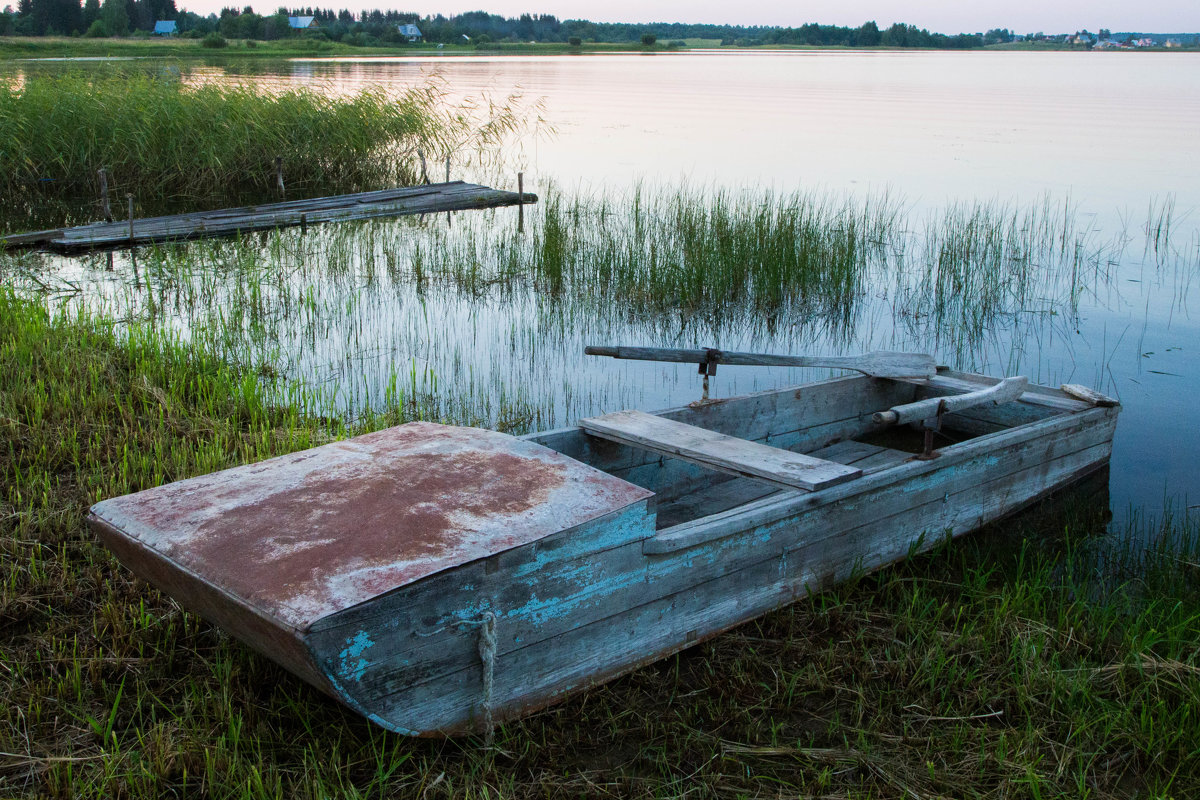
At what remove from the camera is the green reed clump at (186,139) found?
458 inches

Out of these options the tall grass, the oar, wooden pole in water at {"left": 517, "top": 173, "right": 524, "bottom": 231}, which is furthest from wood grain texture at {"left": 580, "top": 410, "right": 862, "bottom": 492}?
the tall grass

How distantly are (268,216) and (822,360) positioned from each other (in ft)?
25.4

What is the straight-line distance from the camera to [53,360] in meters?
5.12

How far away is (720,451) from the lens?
3279mm

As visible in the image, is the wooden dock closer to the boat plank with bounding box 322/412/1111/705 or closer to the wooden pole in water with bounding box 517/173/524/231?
the wooden pole in water with bounding box 517/173/524/231

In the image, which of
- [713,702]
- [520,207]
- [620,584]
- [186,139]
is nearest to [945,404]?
[713,702]

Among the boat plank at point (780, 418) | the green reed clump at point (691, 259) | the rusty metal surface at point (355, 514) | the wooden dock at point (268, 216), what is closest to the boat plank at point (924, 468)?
the rusty metal surface at point (355, 514)

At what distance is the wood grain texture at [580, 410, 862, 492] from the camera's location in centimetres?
312

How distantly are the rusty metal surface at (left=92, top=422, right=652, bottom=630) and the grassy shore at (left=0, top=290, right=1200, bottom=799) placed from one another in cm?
44

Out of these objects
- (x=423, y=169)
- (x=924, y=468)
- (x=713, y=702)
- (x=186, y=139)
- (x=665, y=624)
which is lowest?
(x=713, y=702)

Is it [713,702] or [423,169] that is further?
[423,169]

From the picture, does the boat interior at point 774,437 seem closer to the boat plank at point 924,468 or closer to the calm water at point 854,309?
the boat plank at point 924,468

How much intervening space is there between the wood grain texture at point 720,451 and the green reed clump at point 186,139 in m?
10.2

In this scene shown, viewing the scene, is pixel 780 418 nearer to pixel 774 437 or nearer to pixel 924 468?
pixel 774 437
